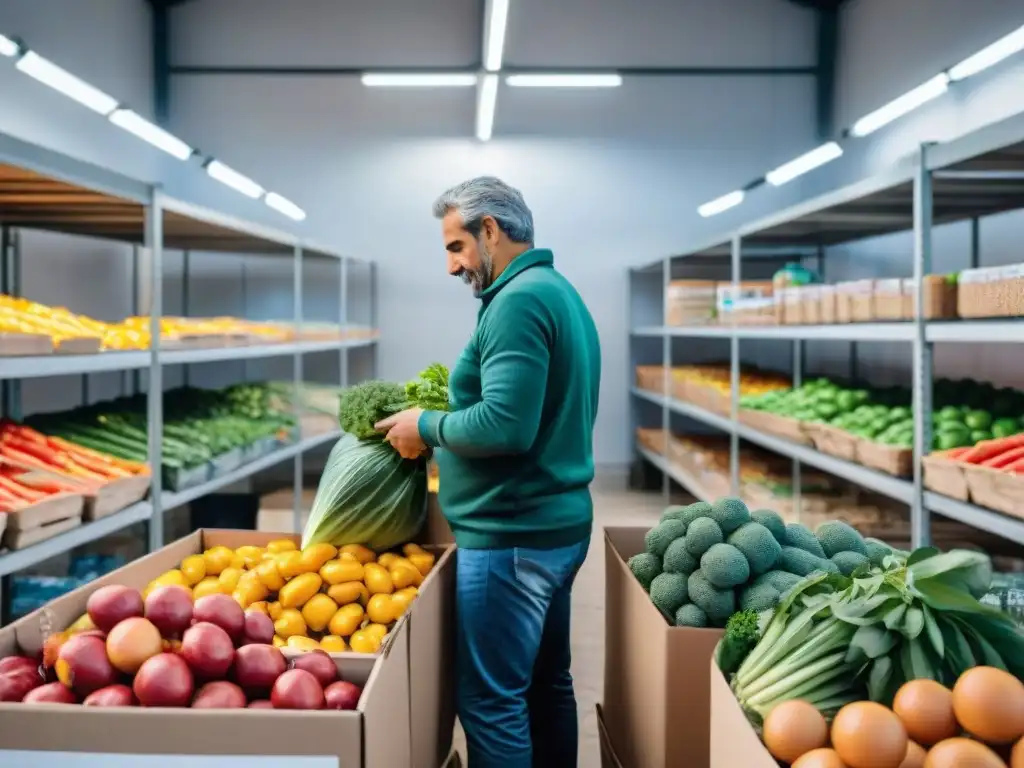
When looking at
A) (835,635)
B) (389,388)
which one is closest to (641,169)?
(389,388)

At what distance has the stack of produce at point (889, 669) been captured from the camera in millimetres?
1252

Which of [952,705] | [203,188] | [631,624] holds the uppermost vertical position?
[203,188]

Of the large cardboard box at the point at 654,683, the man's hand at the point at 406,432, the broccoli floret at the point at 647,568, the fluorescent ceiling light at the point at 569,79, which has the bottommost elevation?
the large cardboard box at the point at 654,683

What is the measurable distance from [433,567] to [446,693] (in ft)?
1.19

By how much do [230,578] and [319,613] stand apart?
269mm

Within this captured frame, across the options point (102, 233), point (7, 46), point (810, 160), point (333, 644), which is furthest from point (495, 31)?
point (333, 644)

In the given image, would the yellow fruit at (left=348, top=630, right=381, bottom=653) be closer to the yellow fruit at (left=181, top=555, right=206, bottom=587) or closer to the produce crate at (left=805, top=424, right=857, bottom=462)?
the yellow fruit at (left=181, top=555, right=206, bottom=587)

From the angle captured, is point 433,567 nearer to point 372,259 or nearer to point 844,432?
point 844,432

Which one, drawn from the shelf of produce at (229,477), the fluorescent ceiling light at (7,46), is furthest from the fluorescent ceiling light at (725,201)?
the fluorescent ceiling light at (7,46)

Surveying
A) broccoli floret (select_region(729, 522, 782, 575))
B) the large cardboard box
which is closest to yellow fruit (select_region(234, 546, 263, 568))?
the large cardboard box

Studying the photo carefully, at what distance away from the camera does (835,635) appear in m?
1.50

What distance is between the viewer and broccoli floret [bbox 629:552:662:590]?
223cm

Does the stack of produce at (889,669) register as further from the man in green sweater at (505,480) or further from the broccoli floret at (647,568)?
the man in green sweater at (505,480)

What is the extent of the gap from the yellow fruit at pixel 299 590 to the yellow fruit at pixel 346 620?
0.08 meters
